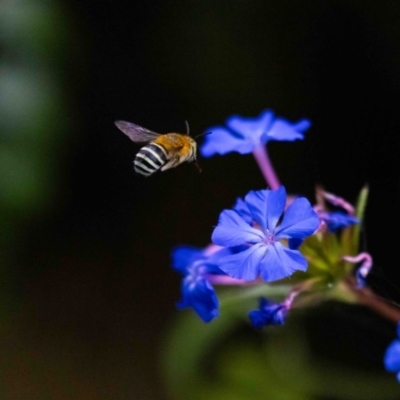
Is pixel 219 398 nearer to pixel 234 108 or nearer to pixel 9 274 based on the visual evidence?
pixel 9 274

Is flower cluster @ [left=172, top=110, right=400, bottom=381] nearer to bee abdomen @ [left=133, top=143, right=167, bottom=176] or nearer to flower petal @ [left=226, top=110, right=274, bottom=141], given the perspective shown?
flower petal @ [left=226, top=110, right=274, bottom=141]

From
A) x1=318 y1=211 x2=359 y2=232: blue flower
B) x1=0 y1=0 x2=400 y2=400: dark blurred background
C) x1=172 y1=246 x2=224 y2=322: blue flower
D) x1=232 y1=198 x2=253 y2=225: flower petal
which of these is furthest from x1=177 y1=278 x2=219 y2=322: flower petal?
x1=0 y1=0 x2=400 y2=400: dark blurred background

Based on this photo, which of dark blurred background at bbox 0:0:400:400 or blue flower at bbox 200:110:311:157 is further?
dark blurred background at bbox 0:0:400:400

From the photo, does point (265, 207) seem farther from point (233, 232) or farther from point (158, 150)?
point (158, 150)

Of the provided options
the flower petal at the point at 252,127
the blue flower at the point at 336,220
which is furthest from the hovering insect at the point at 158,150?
the blue flower at the point at 336,220

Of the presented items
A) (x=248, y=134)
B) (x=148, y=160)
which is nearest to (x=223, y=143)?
(x=248, y=134)
